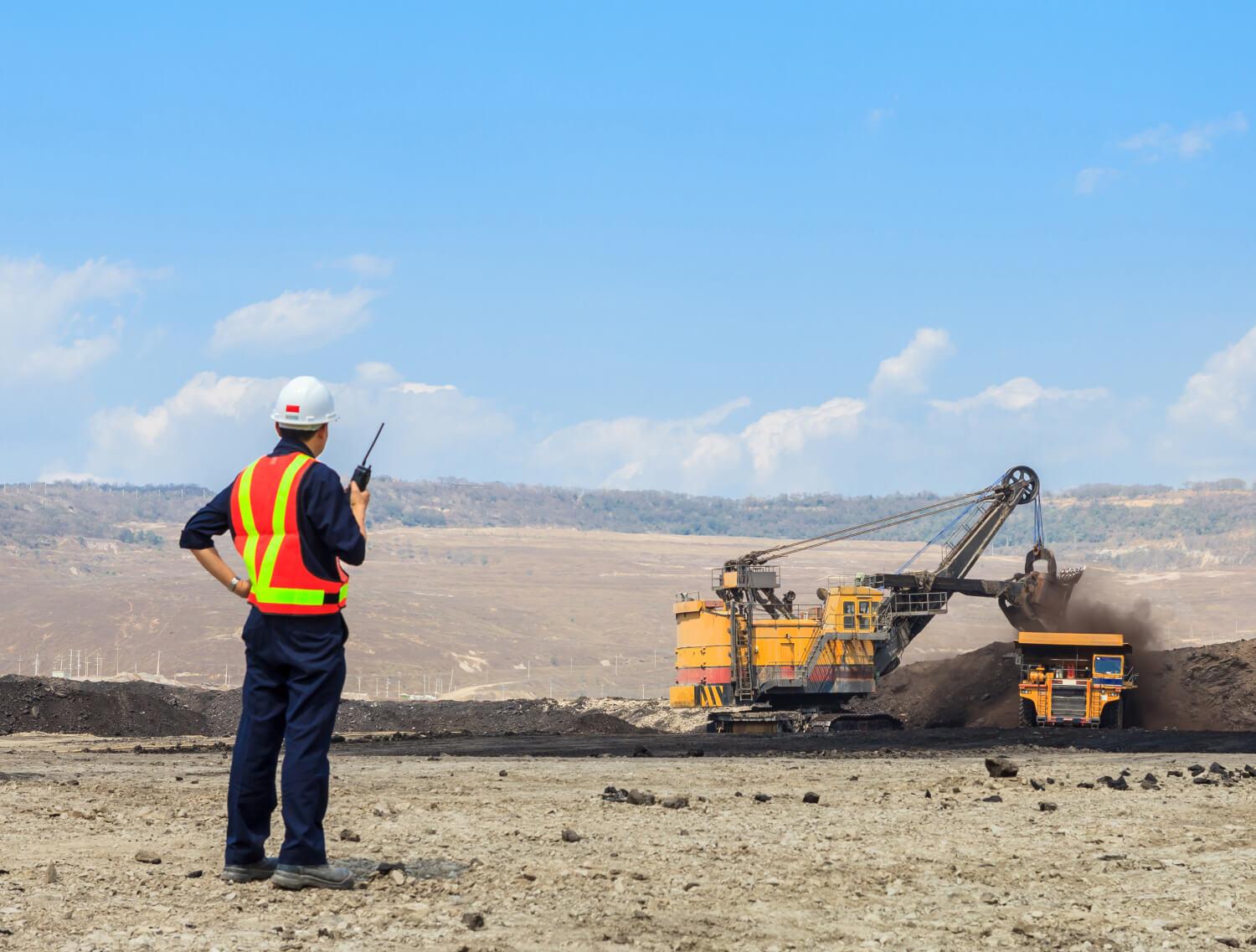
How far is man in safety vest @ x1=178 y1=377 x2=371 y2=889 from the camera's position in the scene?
7.20 metres

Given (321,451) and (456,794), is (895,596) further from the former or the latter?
(321,451)

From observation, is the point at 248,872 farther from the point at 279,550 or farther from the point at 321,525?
the point at 321,525

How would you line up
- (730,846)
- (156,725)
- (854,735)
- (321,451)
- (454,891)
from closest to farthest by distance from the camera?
(454,891) < (321,451) < (730,846) < (854,735) < (156,725)

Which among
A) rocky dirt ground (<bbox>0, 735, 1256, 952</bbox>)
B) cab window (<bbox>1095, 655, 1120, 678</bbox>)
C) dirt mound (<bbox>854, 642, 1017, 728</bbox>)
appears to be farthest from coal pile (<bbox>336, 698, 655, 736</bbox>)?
rocky dirt ground (<bbox>0, 735, 1256, 952</bbox>)

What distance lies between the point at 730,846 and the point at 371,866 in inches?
88.0

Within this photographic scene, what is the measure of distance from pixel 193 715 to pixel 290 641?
137ft

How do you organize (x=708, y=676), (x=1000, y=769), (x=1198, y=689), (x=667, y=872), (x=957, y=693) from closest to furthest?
(x=667, y=872) → (x=1000, y=769) → (x=708, y=676) → (x=1198, y=689) → (x=957, y=693)

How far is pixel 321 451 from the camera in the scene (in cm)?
770

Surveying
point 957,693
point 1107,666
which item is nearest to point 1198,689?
point 1107,666

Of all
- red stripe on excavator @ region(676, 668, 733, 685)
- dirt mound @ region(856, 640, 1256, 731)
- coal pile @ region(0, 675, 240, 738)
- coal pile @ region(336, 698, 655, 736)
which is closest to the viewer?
coal pile @ region(0, 675, 240, 738)

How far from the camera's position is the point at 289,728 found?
730cm

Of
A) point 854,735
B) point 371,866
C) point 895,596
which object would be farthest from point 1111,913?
point 895,596

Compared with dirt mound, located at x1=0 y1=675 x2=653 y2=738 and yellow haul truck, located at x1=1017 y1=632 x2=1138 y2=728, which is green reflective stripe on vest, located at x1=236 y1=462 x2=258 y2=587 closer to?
dirt mound, located at x1=0 y1=675 x2=653 y2=738

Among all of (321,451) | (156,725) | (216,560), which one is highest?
(321,451)
